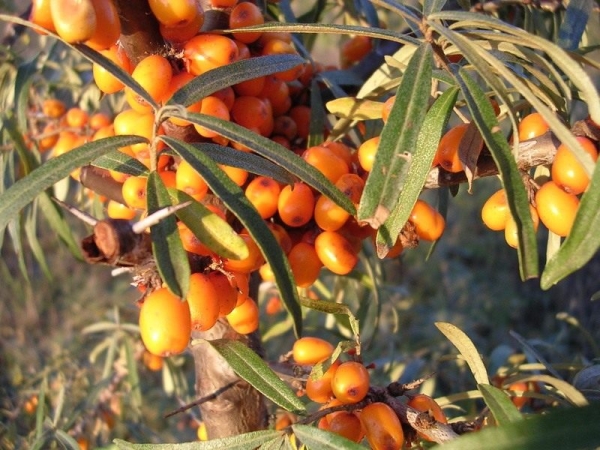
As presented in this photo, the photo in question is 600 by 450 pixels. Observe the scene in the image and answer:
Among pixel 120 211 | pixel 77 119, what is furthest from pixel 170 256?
pixel 77 119

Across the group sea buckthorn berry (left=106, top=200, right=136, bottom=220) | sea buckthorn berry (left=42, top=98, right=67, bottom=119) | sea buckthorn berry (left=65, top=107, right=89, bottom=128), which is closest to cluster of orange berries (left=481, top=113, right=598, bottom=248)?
sea buckthorn berry (left=106, top=200, right=136, bottom=220)

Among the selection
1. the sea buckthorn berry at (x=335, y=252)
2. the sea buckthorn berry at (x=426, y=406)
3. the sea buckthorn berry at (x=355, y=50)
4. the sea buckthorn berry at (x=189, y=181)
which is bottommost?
the sea buckthorn berry at (x=426, y=406)

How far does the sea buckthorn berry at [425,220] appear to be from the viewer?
744 mm

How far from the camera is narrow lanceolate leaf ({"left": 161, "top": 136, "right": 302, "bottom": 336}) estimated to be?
0.52 m

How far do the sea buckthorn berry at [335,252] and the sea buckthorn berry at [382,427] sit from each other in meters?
0.17

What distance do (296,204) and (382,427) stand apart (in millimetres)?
286

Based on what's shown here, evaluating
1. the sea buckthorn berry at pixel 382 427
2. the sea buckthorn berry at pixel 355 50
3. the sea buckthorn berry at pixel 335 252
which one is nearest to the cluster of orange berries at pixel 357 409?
the sea buckthorn berry at pixel 382 427

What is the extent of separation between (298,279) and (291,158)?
25cm

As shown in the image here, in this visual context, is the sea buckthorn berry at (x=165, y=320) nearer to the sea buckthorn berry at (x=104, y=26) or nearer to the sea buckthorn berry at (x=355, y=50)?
the sea buckthorn berry at (x=104, y=26)

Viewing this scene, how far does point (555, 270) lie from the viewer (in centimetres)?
49

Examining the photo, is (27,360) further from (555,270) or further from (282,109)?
(555,270)

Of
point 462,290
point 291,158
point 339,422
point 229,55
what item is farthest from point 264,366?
point 462,290

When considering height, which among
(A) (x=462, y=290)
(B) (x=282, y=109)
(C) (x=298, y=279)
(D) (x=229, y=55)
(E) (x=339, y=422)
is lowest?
(A) (x=462, y=290)

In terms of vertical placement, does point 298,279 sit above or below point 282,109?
below
